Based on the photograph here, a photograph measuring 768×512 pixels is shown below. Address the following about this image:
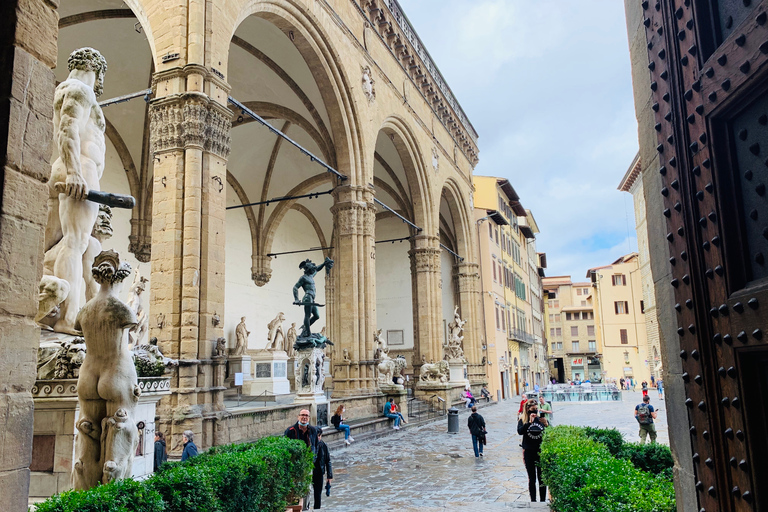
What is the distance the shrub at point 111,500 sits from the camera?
10.8 ft

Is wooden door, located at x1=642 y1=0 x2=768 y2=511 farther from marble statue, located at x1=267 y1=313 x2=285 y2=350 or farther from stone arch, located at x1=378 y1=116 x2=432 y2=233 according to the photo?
marble statue, located at x1=267 y1=313 x2=285 y2=350

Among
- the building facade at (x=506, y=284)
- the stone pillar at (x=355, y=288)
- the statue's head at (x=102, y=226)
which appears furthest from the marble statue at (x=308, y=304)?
the building facade at (x=506, y=284)

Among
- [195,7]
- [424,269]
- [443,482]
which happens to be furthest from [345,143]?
[443,482]

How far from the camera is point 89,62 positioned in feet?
17.9

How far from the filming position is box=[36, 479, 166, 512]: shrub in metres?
3.29

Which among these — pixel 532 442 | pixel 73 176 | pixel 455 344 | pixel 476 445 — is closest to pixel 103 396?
pixel 73 176

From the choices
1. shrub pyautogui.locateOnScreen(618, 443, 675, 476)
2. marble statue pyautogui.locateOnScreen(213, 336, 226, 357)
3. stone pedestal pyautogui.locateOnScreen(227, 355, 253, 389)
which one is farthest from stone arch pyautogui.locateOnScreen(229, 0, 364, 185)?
shrub pyautogui.locateOnScreen(618, 443, 675, 476)

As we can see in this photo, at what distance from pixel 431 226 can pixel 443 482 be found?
644 inches

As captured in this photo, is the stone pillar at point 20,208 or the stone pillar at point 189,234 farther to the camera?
the stone pillar at point 189,234

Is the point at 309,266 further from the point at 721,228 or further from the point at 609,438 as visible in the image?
the point at 721,228

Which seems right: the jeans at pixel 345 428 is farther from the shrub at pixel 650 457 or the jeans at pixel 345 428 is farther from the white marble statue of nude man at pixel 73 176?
the white marble statue of nude man at pixel 73 176

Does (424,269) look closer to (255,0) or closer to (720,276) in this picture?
(255,0)

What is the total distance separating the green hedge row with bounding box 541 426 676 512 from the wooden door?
1750 millimetres

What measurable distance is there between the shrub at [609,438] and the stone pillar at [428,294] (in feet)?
52.2
